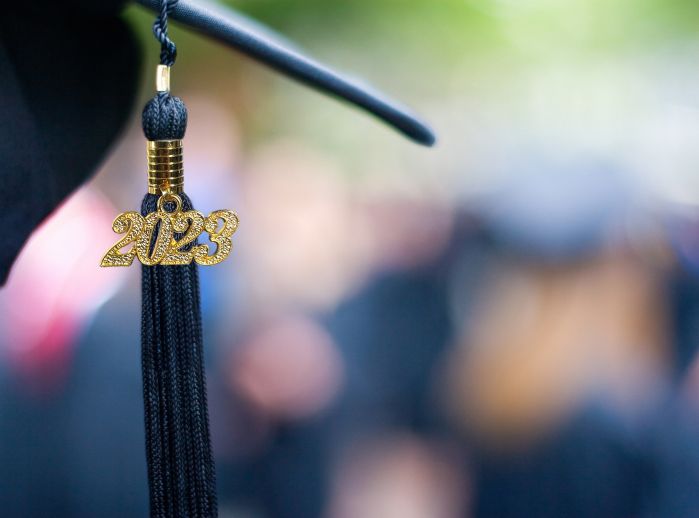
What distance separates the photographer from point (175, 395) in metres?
0.54

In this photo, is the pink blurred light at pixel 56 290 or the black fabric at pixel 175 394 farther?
the pink blurred light at pixel 56 290

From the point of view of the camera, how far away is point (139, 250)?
1.62 feet

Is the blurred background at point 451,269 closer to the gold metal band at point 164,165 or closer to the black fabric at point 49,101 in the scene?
the black fabric at point 49,101

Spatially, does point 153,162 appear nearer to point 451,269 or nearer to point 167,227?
point 167,227

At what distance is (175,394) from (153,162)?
0.20 metres

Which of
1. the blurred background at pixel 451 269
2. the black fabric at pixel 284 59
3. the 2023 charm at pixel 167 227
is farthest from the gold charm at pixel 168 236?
the blurred background at pixel 451 269

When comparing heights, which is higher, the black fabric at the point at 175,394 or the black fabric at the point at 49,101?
the black fabric at the point at 49,101

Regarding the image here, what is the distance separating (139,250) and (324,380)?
30.5 inches

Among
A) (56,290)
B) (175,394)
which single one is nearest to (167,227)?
(175,394)

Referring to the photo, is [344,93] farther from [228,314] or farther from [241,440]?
[241,440]

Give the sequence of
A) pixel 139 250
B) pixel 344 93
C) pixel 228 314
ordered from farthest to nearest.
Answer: pixel 228 314
pixel 344 93
pixel 139 250

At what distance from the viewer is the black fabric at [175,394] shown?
1.72ft

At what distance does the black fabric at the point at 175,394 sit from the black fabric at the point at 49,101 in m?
0.18

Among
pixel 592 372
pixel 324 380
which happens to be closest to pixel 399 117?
pixel 324 380
